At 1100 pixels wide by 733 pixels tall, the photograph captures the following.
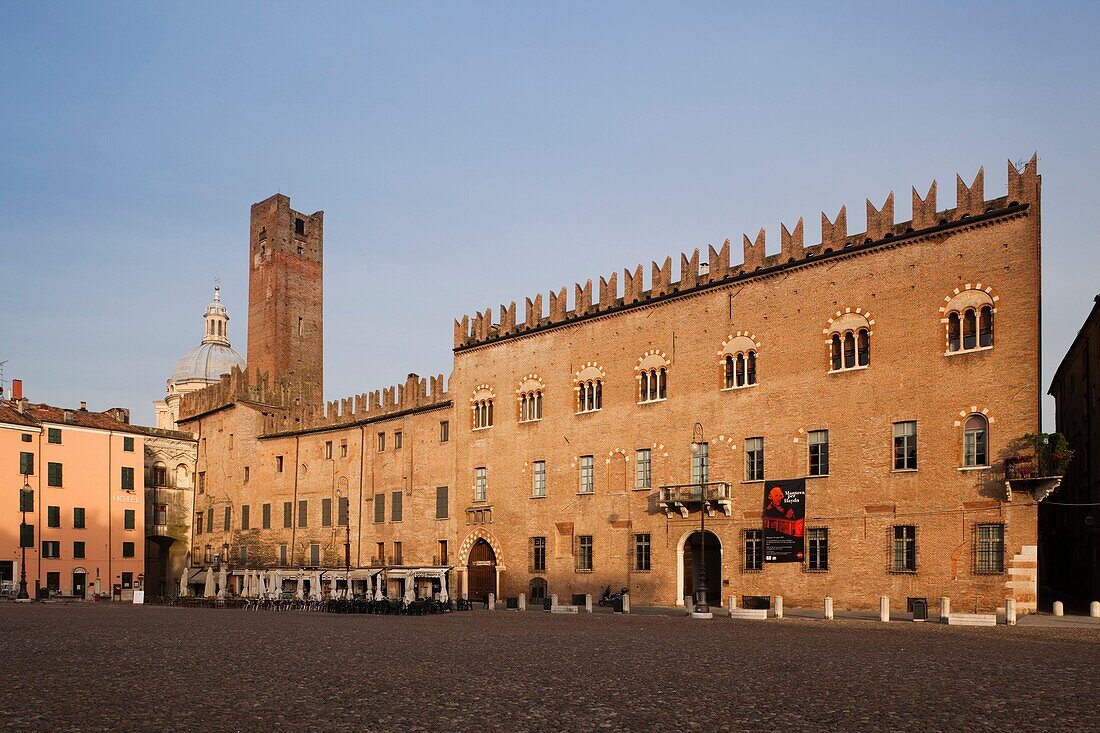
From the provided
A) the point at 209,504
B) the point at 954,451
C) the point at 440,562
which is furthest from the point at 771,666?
the point at 209,504

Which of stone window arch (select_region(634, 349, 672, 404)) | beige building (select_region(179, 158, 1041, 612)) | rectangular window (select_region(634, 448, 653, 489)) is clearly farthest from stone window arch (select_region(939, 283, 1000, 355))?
rectangular window (select_region(634, 448, 653, 489))

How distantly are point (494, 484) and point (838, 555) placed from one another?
53.8 ft

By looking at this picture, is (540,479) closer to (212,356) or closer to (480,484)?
(480,484)

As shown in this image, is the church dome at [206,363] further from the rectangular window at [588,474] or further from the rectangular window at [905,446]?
the rectangular window at [905,446]

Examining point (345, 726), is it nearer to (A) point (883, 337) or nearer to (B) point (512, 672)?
(B) point (512, 672)

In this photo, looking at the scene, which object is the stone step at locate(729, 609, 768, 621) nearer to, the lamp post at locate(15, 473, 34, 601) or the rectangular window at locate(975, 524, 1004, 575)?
the rectangular window at locate(975, 524, 1004, 575)

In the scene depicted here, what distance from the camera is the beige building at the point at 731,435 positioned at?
2917cm

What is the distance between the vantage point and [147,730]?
9438 mm

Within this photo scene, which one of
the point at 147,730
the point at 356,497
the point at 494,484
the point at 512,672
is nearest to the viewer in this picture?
the point at 147,730

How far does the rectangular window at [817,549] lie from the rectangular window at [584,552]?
9568mm

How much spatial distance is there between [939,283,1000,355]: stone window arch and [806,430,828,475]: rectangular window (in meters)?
4.86

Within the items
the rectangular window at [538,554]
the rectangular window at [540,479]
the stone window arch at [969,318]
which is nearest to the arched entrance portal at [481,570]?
the rectangular window at [538,554]

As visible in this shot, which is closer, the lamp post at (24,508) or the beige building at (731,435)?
the beige building at (731,435)

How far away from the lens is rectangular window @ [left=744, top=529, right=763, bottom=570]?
111 ft
